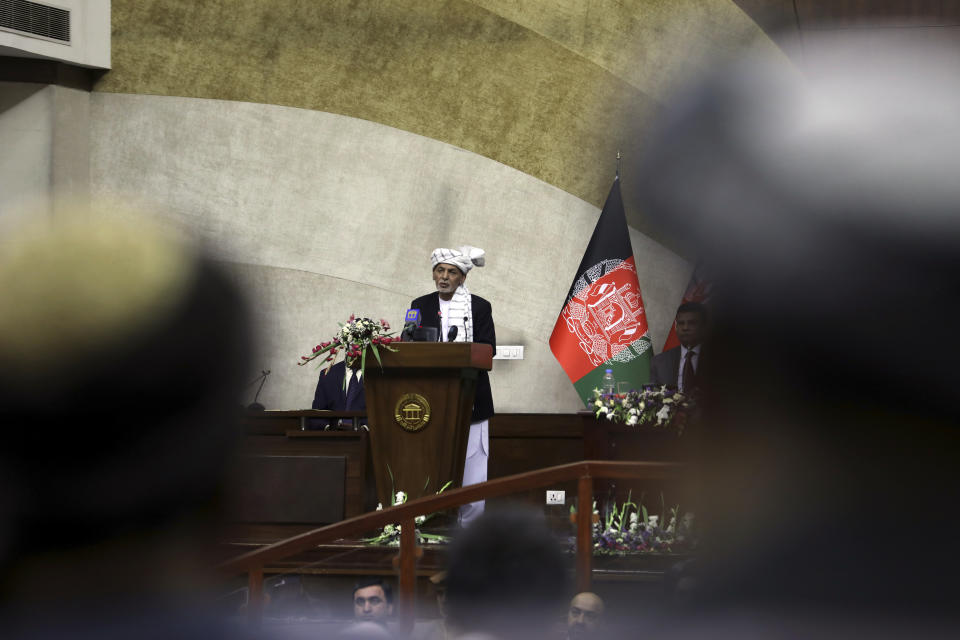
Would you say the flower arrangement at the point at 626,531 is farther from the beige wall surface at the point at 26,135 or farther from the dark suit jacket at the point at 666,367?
the beige wall surface at the point at 26,135

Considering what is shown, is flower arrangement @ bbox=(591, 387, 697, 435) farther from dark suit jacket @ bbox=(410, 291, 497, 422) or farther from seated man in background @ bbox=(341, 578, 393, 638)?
seated man in background @ bbox=(341, 578, 393, 638)

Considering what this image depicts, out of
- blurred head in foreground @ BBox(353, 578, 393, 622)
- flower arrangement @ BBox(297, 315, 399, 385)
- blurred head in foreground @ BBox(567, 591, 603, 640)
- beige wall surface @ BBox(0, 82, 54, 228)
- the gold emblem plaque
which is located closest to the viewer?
blurred head in foreground @ BBox(353, 578, 393, 622)

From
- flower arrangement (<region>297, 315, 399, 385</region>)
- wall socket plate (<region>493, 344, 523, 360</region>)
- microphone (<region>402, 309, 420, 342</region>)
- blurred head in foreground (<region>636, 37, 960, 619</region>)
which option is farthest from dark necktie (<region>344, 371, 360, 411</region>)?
blurred head in foreground (<region>636, 37, 960, 619</region>)

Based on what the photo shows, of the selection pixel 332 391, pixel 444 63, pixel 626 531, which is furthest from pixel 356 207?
pixel 626 531

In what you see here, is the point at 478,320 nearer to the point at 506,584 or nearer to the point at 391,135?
the point at 391,135

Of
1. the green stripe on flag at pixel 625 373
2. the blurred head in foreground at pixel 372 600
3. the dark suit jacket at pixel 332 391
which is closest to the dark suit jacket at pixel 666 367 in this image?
the green stripe on flag at pixel 625 373

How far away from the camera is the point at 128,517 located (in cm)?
58

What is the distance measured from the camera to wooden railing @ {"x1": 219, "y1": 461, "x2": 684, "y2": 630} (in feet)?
5.45

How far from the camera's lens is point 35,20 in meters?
7.54

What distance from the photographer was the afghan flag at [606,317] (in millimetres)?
7555

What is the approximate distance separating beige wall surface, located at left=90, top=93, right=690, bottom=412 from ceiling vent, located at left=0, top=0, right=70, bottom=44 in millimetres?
666

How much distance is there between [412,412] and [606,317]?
2.97m

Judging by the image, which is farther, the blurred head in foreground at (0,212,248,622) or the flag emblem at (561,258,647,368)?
the flag emblem at (561,258,647,368)

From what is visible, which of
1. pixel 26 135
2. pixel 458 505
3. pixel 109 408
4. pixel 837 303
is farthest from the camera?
pixel 26 135
